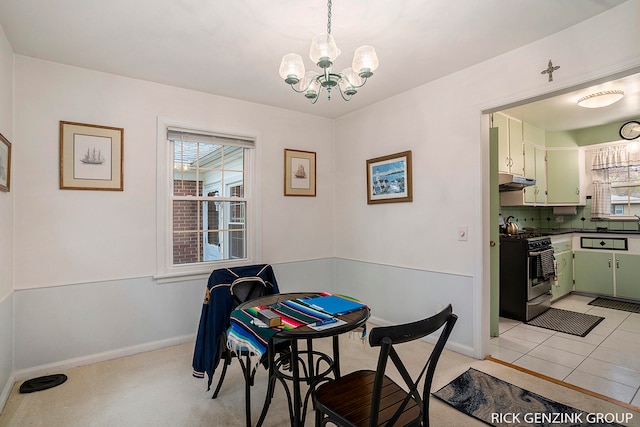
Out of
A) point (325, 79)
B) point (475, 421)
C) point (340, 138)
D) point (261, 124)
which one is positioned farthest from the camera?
point (340, 138)

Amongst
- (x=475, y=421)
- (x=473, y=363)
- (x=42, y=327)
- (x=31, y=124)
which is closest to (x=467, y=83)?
(x=473, y=363)

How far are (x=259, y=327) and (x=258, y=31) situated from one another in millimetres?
1963

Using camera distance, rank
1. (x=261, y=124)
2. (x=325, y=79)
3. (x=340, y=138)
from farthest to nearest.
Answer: (x=340, y=138), (x=261, y=124), (x=325, y=79)

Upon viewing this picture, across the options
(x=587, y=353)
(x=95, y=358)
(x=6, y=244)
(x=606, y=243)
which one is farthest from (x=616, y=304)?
(x=6, y=244)

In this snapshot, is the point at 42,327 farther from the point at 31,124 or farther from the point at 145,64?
the point at 145,64

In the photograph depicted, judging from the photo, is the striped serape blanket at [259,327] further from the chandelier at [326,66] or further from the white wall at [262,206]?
the white wall at [262,206]

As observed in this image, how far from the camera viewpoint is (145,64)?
270 cm

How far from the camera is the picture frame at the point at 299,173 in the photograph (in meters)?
3.89

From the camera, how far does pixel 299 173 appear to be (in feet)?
13.1

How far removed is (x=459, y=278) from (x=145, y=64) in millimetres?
3340

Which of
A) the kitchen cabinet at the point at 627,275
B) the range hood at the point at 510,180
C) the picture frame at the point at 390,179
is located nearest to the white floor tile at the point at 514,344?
the picture frame at the point at 390,179

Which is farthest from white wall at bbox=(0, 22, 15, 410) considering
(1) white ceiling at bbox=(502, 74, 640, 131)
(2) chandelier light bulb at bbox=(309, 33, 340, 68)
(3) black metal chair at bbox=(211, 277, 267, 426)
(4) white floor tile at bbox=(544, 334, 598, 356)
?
(1) white ceiling at bbox=(502, 74, 640, 131)

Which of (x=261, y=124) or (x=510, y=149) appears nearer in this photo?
(x=261, y=124)

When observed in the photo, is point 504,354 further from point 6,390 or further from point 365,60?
point 6,390
